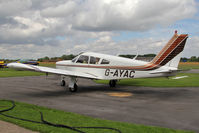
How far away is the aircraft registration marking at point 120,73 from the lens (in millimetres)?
12673

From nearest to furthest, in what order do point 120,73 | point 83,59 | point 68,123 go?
Result: point 68,123 < point 120,73 < point 83,59

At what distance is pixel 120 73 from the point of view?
13.1 metres

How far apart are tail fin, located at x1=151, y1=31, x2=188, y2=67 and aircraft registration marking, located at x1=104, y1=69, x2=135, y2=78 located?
1.79 metres

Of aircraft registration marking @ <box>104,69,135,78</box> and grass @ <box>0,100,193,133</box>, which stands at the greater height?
aircraft registration marking @ <box>104,69,135,78</box>

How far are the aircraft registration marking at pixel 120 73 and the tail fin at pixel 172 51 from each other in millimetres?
1790

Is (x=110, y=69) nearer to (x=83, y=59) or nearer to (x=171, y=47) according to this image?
(x=83, y=59)

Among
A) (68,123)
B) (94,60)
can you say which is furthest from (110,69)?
(68,123)

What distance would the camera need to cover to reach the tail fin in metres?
12.0

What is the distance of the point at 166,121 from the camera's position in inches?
257

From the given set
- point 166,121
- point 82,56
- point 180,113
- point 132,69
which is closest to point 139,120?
point 166,121

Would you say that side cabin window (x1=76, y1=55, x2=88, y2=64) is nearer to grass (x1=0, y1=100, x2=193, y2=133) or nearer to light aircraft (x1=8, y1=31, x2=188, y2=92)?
light aircraft (x1=8, y1=31, x2=188, y2=92)

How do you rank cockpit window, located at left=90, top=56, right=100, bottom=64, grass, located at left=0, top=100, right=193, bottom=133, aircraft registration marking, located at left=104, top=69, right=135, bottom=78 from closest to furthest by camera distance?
1. grass, located at left=0, top=100, right=193, bottom=133
2. aircraft registration marking, located at left=104, top=69, right=135, bottom=78
3. cockpit window, located at left=90, top=56, right=100, bottom=64

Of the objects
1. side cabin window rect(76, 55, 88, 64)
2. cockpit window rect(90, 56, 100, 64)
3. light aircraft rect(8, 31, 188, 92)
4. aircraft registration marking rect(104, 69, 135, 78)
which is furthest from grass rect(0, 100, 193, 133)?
side cabin window rect(76, 55, 88, 64)

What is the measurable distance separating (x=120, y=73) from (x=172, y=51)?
12.5ft
